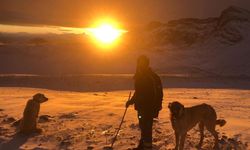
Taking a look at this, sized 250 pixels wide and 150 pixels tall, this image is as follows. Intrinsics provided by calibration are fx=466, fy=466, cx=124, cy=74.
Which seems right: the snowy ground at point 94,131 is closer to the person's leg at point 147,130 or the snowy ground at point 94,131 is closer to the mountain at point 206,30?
the person's leg at point 147,130

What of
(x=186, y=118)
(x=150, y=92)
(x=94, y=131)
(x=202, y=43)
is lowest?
(x=94, y=131)

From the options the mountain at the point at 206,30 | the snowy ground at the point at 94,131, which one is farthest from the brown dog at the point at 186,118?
the mountain at the point at 206,30

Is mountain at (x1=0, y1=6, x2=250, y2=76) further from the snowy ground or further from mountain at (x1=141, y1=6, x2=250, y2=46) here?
the snowy ground

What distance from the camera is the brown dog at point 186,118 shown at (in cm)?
925

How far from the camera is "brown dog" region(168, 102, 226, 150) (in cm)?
925

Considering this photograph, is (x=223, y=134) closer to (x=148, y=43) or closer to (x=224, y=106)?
(x=224, y=106)

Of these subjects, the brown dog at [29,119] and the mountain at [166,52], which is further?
the mountain at [166,52]

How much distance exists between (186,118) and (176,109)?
21.4 inches

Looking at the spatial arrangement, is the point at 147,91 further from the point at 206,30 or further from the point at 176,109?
the point at 206,30

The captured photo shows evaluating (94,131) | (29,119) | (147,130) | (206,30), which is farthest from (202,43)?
(147,130)

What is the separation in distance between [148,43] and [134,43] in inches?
119

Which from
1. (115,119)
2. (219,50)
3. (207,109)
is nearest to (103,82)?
(115,119)

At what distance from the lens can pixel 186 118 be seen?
962 centimetres

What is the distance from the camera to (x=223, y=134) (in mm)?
11766
